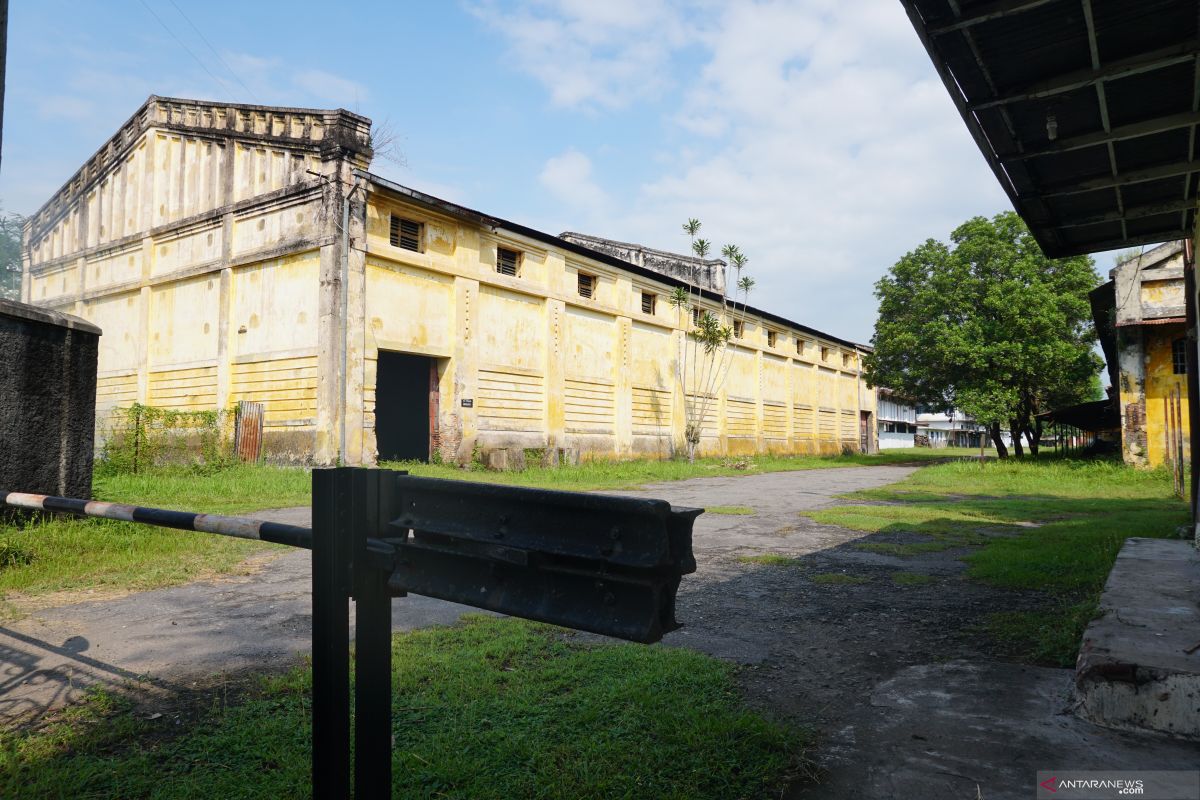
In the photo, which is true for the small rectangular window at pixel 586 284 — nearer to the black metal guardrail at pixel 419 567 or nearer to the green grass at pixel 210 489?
the green grass at pixel 210 489

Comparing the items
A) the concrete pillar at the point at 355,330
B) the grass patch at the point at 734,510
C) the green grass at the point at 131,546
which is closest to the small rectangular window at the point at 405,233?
the concrete pillar at the point at 355,330

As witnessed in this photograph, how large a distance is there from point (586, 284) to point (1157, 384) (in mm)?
14714

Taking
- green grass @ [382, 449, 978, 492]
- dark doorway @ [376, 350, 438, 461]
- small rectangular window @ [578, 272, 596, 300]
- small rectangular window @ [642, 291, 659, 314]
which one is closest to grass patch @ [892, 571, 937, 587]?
green grass @ [382, 449, 978, 492]

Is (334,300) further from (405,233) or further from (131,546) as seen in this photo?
(131,546)

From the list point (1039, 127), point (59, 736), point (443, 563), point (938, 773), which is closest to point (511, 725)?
point (443, 563)

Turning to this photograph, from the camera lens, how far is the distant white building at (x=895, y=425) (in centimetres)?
5572

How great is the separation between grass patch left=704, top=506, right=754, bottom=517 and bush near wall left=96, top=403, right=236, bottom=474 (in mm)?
9918

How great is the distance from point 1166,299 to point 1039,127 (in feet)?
52.1

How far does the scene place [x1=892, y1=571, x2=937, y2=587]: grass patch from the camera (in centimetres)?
518

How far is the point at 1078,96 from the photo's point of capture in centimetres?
420

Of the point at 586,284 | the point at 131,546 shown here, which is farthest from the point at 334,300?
the point at 131,546

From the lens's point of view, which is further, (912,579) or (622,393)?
(622,393)

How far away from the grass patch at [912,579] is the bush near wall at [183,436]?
1294 cm

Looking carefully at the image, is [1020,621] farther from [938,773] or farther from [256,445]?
[256,445]
